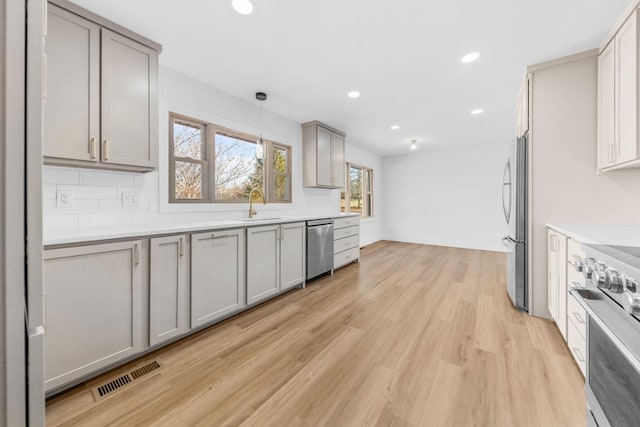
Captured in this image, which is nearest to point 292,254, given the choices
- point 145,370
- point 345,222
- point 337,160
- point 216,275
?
point 216,275

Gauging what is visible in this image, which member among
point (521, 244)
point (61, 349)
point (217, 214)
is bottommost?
point (61, 349)

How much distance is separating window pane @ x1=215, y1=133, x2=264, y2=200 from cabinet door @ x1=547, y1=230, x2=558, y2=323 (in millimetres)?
3248

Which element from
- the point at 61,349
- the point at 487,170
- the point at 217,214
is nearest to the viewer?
the point at 61,349

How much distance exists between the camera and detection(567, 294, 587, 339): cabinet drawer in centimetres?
150

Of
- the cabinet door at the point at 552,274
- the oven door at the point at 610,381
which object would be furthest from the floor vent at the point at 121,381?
the cabinet door at the point at 552,274

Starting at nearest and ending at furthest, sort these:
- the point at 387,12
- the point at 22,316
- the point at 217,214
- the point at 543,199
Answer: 1. the point at 22,316
2. the point at 387,12
3. the point at 543,199
4. the point at 217,214

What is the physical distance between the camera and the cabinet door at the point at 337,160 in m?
4.40

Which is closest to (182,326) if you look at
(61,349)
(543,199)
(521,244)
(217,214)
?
(61,349)

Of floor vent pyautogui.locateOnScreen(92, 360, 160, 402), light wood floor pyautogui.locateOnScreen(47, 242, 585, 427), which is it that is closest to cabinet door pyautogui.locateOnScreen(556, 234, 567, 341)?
light wood floor pyautogui.locateOnScreen(47, 242, 585, 427)

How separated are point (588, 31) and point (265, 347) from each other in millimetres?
3534

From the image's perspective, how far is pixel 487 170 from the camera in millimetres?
5637

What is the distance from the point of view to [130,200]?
2174 mm

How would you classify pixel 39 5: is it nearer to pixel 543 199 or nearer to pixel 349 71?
pixel 349 71

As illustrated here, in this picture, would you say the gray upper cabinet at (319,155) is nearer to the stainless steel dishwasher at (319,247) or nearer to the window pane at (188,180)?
the stainless steel dishwasher at (319,247)
